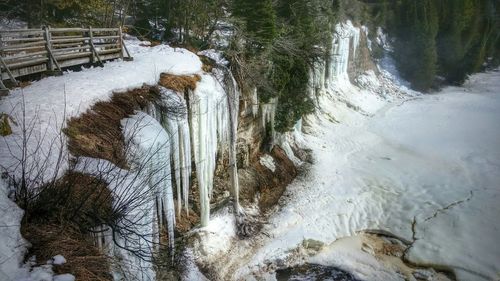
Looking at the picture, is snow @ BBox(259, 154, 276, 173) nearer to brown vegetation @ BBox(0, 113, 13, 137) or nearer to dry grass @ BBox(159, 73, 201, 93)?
dry grass @ BBox(159, 73, 201, 93)

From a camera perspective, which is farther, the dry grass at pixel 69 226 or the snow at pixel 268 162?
the snow at pixel 268 162

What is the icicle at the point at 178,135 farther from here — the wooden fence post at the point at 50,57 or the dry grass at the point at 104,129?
the wooden fence post at the point at 50,57

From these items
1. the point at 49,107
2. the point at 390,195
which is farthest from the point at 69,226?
the point at 390,195

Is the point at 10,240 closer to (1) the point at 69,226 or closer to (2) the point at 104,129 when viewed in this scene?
(1) the point at 69,226

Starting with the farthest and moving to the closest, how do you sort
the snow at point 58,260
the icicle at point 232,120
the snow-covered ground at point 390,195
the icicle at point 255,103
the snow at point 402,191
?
the icicle at point 255,103 → the icicle at point 232,120 → the snow at point 402,191 → the snow-covered ground at point 390,195 → the snow at point 58,260

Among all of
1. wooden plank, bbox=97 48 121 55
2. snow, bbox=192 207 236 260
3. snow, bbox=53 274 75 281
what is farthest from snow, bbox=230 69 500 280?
wooden plank, bbox=97 48 121 55

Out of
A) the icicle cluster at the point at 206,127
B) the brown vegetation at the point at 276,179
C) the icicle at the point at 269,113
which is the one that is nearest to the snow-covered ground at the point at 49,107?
the icicle cluster at the point at 206,127

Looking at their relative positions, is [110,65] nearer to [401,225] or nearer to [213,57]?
[213,57]

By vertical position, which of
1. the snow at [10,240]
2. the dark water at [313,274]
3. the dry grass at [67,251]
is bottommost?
the dark water at [313,274]

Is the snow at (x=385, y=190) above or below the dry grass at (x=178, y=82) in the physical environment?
below
